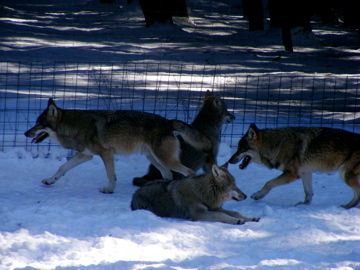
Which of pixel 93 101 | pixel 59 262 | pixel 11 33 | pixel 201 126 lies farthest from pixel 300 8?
pixel 59 262

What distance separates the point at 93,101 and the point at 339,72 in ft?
31.0

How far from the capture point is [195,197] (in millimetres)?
6496

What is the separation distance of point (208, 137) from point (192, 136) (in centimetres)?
58

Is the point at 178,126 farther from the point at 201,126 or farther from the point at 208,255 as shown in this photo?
the point at 208,255

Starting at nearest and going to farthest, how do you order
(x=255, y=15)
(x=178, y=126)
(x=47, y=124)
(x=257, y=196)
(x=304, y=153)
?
(x=304, y=153)
(x=257, y=196)
(x=178, y=126)
(x=47, y=124)
(x=255, y=15)

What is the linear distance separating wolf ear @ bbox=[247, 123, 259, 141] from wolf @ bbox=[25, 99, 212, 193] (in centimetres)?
67

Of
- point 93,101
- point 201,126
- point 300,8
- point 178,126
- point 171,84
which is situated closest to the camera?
point 178,126

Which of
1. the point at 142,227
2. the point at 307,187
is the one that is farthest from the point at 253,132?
the point at 142,227

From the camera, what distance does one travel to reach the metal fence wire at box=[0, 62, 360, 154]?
10.3m

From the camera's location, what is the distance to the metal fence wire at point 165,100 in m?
10.3

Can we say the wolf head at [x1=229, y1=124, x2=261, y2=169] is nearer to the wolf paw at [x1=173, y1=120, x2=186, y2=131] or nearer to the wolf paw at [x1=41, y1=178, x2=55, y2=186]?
the wolf paw at [x1=173, y1=120, x2=186, y2=131]

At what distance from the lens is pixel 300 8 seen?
24.5 m

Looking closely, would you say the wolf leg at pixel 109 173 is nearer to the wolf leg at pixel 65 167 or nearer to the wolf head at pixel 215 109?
the wolf leg at pixel 65 167

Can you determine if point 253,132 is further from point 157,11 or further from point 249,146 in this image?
point 157,11
